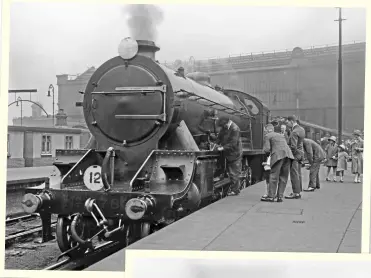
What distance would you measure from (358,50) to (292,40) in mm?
520

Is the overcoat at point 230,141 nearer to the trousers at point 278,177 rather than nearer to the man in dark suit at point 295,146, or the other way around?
the trousers at point 278,177

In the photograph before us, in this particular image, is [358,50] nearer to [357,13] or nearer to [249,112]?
[357,13]

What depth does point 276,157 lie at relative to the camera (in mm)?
3705

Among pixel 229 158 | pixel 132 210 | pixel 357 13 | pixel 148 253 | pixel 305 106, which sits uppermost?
pixel 357 13

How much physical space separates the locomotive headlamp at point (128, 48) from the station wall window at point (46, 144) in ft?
8.12

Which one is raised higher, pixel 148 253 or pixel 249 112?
pixel 249 112

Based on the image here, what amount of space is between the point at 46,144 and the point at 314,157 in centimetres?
333

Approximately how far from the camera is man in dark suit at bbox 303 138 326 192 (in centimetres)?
453

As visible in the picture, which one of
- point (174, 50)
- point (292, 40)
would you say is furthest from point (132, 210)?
point (292, 40)

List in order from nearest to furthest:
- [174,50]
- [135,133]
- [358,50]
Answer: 1. [358,50]
2. [135,133]
3. [174,50]

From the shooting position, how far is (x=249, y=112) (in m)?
5.27

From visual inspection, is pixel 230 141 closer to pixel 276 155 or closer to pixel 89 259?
pixel 276 155

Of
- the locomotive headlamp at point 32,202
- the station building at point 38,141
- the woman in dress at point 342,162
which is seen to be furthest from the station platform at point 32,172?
the woman in dress at point 342,162

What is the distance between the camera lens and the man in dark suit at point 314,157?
4527 millimetres
